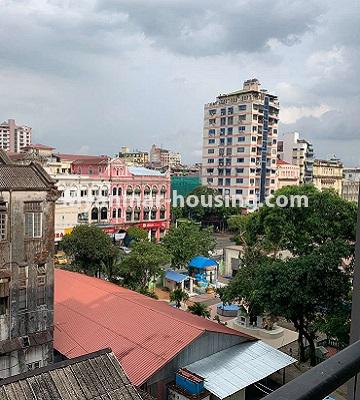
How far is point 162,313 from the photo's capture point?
36.0 ft

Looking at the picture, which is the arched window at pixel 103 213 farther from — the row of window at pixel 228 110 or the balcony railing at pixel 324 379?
the balcony railing at pixel 324 379

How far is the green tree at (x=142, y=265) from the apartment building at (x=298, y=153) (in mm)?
36277

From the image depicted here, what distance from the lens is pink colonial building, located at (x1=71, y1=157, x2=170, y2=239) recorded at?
1209 inches

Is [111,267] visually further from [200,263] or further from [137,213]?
[137,213]

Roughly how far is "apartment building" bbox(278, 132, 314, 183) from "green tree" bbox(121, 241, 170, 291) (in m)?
36.3

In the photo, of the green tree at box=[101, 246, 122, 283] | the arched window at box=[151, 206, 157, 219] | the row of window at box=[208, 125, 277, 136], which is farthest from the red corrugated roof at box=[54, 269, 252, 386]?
the row of window at box=[208, 125, 277, 136]

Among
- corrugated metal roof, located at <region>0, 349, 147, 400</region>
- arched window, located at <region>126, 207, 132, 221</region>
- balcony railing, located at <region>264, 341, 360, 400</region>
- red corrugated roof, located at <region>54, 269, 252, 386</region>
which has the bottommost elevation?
red corrugated roof, located at <region>54, 269, 252, 386</region>

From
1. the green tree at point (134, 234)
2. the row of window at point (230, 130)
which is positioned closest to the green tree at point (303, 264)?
the green tree at point (134, 234)

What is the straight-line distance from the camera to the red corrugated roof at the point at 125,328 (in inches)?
360

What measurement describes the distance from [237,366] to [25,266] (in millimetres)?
5247

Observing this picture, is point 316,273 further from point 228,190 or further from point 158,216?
point 228,190

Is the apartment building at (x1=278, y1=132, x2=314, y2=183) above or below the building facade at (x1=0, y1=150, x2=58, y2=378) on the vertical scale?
above

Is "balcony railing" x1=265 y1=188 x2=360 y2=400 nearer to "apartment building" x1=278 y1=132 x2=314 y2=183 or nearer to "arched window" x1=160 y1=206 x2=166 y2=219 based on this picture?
"arched window" x1=160 y1=206 x2=166 y2=219

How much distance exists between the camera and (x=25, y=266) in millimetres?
9633
